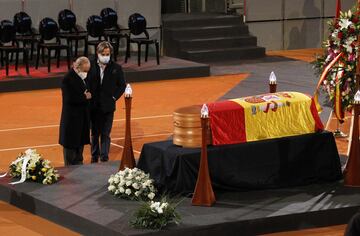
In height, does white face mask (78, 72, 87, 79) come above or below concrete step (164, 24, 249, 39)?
above

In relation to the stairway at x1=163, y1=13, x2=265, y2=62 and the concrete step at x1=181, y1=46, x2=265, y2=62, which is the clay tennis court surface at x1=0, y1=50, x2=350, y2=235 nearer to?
the concrete step at x1=181, y1=46, x2=265, y2=62

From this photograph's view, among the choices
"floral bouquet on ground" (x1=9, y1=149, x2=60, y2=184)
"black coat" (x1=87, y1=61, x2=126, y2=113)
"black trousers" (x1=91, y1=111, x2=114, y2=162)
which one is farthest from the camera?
"black trousers" (x1=91, y1=111, x2=114, y2=162)

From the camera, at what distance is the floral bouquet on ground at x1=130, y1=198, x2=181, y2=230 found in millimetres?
8859

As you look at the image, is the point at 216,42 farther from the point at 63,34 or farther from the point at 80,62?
the point at 80,62

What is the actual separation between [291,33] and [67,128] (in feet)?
45.9

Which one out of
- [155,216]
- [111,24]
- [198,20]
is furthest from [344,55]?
[198,20]

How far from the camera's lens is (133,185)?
383 inches

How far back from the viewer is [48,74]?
61.9 feet

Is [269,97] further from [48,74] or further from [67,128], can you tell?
[48,74]

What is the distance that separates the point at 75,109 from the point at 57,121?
12.9 feet

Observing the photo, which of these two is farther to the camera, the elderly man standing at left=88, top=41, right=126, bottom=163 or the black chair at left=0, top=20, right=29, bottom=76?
the black chair at left=0, top=20, right=29, bottom=76

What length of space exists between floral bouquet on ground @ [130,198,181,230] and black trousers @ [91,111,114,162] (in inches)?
121

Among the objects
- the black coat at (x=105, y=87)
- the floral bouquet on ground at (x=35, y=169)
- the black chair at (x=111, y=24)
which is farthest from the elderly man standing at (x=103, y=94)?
the black chair at (x=111, y=24)

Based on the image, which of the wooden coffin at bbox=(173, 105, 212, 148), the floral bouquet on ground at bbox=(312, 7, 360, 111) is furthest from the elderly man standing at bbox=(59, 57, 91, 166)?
the floral bouquet on ground at bbox=(312, 7, 360, 111)
